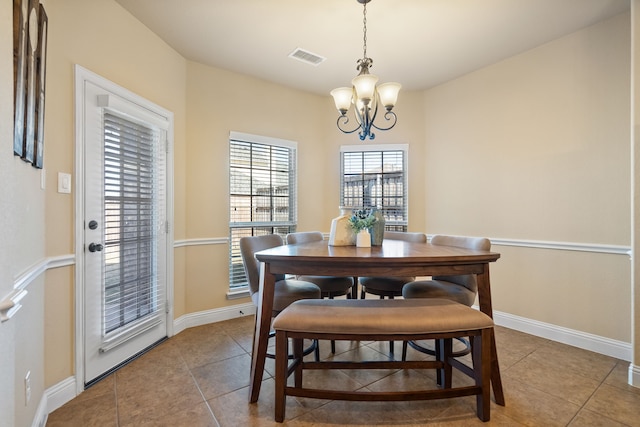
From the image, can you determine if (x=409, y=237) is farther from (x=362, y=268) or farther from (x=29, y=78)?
(x=29, y=78)

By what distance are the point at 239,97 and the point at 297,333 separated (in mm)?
2800

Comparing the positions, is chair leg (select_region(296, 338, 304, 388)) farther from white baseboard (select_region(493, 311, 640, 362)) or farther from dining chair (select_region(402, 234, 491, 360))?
white baseboard (select_region(493, 311, 640, 362))

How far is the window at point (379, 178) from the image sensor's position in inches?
154

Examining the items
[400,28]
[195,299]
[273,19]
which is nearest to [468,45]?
[400,28]

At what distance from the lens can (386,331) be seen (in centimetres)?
148

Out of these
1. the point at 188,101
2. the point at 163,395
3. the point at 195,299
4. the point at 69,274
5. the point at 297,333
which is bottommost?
the point at 163,395

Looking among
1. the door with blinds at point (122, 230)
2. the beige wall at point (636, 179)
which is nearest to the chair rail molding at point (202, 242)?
the door with blinds at point (122, 230)

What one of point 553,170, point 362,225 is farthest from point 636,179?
point 362,225

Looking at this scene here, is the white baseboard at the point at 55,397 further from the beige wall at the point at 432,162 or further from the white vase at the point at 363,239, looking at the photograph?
the white vase at the point at 363,239

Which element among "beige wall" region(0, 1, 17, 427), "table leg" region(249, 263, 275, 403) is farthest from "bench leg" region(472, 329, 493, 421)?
"beige wall" region(0, 1, 17, 427)

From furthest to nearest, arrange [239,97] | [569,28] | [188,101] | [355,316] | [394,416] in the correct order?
[239,97]
[188,101]
[569,28]
[394,416]
[355,316]

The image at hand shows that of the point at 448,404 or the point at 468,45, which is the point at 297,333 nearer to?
the point at 448,404

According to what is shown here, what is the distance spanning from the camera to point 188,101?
10.1 ft

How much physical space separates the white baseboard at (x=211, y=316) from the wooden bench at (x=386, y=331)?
1.72m
